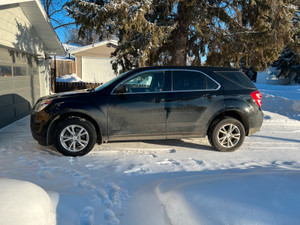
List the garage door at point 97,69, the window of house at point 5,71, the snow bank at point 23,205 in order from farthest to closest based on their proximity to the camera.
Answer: the garage door at point 97,69
the window of house at point 5,71
the snow bank at point 23,205

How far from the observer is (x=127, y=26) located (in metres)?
7.52

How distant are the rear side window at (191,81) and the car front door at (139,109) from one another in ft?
0.84

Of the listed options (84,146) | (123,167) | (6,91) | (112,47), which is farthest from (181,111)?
(112,47)

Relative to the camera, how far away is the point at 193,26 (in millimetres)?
9266

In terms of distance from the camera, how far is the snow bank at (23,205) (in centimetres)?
204

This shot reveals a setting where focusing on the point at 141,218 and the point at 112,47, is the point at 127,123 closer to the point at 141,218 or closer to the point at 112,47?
the point at 141,218

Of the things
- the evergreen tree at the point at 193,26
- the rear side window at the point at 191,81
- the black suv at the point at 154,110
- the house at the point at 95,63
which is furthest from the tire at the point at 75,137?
the house at the point at 95,63

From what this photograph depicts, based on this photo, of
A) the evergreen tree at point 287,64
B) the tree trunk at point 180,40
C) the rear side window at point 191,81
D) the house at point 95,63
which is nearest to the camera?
the rear side window at point 191,81

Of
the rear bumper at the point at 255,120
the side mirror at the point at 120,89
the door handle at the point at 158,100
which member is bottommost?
the rear bumper at the point at 255,120

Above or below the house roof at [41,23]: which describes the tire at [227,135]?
below

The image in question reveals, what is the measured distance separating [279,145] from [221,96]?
2.10 m

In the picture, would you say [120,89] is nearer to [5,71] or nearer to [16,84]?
[5,71]

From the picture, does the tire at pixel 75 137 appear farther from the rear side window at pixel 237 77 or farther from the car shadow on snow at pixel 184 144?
the rear side window at pixel 237 77

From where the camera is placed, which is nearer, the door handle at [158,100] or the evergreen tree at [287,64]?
the door handle at [158,100]
